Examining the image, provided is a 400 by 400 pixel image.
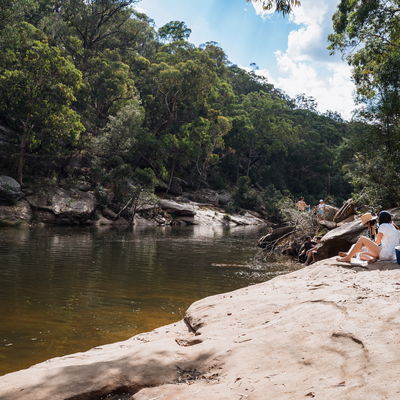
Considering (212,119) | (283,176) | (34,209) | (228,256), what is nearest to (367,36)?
(228,256)

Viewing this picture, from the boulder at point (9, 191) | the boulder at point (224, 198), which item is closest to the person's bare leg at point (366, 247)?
the boulder at point (9, 191)

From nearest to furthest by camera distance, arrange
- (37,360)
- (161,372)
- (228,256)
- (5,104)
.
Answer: (161,372) < (37,360) < (228,256) < (5,104)

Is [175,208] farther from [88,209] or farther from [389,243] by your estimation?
[389,243]

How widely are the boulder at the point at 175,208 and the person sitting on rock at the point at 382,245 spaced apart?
3148 cm

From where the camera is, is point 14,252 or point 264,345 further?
point 14,252

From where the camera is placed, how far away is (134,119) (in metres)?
36.7

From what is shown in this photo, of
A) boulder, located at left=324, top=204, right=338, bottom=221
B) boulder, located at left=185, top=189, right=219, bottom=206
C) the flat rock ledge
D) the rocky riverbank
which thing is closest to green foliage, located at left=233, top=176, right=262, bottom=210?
boulder, located at left=185, top=189, right=219, bottom=206

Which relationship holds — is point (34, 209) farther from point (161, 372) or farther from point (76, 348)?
point (161, 372)

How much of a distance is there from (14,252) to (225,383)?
12.7 m

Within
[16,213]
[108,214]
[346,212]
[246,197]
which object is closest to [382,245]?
[346,212]

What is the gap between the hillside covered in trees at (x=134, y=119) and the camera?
2848 cm

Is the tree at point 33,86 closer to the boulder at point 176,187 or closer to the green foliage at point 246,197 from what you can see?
the boulder at point 176,187

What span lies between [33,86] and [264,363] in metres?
28.5

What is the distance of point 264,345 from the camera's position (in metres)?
3.78
